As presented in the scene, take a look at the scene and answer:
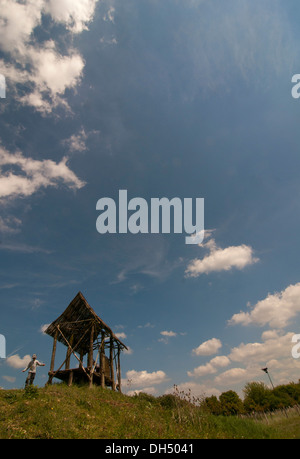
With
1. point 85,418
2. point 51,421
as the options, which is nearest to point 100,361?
point 85,418

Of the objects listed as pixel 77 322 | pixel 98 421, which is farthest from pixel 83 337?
pixel 98 421

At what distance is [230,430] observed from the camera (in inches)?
433

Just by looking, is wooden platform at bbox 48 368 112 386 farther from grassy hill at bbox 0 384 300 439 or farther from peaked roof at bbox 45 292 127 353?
grassy hill at bbox 0 384 300 439

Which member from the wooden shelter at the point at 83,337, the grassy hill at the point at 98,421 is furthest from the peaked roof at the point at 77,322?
the grassy hill at the point at 98,421

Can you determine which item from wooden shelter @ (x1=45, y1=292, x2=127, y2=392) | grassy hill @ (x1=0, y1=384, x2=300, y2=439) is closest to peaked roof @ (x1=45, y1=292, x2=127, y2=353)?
wooden shelter @ (x1=45, y1=292, x2=127, y2=392)

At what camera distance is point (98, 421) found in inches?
368

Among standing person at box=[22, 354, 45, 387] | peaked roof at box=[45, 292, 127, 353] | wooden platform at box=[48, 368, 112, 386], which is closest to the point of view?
standing person at box=[22, 354, 45, 387]

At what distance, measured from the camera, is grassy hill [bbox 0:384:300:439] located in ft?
25.5

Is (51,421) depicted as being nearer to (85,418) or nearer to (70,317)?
(85,418)

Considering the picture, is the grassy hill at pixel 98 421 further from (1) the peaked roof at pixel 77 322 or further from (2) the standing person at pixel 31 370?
(1) the peaked roof at pixel 77 322

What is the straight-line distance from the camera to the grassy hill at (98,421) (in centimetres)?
776

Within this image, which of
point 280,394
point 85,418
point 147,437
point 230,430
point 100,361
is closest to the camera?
point 147,437

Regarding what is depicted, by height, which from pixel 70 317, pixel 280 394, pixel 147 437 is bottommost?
pixel 280 394
